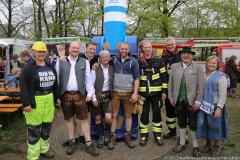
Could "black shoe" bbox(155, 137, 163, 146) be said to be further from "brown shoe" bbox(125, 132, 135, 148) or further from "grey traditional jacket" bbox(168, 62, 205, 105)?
"grey traditional jacket" bbox(168, 62, 205, 105)

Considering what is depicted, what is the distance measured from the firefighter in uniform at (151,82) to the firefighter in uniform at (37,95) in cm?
160

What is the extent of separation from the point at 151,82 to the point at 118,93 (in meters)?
0.62

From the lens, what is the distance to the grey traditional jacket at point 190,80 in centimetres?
541

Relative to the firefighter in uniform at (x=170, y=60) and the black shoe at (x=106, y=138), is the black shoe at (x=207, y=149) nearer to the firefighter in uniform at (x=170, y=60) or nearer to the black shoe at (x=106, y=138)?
the firefighter in uniform at (x=170, y=60)

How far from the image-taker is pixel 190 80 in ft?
18.0

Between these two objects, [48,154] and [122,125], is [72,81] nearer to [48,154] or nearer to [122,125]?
[48,154]

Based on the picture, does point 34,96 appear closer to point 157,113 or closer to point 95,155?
point 95,155

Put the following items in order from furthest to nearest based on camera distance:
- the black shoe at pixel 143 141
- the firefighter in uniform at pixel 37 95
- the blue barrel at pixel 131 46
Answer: the blue barrel at pixel 131 46 → the black shoe at pixel 143 141 → the firefighter in uniform at pixel 37 95

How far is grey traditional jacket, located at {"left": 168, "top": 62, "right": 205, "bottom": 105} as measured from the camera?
17.8 ft

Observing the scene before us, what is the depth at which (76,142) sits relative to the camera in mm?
6059

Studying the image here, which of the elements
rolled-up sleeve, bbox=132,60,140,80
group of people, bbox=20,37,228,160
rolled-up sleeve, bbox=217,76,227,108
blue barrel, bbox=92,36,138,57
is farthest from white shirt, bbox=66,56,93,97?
rolled-up sleeve, bbox=217,76,227,108

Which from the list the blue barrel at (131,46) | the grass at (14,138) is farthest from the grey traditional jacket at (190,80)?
the grass at (14,138)

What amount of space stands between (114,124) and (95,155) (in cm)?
77

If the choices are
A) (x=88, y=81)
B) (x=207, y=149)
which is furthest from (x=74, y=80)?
(x=207, y=149)
